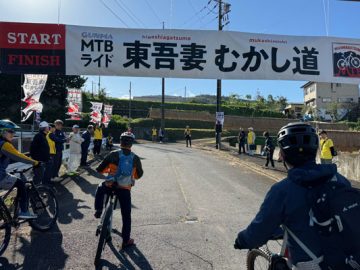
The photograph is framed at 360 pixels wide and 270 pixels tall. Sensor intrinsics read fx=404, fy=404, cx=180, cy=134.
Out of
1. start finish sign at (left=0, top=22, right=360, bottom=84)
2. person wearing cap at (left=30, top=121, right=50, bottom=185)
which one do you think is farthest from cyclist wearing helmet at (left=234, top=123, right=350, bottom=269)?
person wearing cap at (left=30, top=121, right=50, bottom=185)

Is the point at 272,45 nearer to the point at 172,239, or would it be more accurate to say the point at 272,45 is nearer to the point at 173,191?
the point at 173,191

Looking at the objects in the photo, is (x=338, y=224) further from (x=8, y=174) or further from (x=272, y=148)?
(x=272, y=148)

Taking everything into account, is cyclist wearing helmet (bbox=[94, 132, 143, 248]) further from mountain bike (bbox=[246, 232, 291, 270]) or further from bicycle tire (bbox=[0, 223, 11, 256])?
mountain bike (bbox=[246, 232, 291, 270])

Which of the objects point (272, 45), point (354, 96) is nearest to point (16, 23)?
point (272, 45)

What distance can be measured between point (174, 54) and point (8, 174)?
542cm

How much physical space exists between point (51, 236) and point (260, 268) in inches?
165

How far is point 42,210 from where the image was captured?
23.9 feet

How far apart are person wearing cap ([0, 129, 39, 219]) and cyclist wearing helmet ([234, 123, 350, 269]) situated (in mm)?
4768

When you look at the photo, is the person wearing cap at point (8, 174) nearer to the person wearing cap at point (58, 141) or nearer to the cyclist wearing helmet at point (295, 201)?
the cyclist wearing helmet at point (295, 201)

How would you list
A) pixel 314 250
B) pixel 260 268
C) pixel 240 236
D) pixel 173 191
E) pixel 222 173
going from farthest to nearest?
1. pixel 222 173
2. pixel 173 191
3. pixel 260 268
4. pixel 240 236
5. pixel 314 250

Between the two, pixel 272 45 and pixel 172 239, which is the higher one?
pixel 272 45

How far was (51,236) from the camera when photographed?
22.5 ft

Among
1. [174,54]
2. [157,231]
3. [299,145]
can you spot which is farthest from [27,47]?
[299,145]

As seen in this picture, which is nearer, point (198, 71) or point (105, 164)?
point (105, 164)
